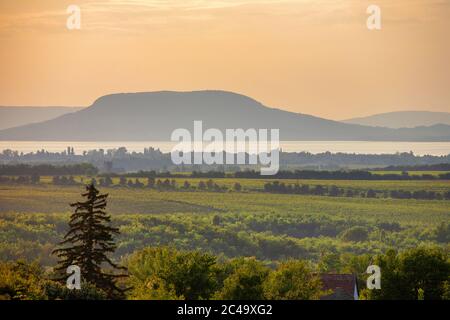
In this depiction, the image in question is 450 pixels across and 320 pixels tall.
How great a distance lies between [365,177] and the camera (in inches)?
5782

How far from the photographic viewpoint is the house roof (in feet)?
145

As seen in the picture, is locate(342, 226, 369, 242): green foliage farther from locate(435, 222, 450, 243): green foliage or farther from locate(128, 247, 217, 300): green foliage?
locate(128, 247, 217, 300): green foliage

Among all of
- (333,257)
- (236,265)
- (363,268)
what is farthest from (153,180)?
(236,265)

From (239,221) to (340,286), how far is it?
72241mm

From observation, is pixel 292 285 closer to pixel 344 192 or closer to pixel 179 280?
pixel 179 280

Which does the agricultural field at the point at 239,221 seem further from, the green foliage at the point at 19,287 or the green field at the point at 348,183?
the green foliage at the point at 19,287

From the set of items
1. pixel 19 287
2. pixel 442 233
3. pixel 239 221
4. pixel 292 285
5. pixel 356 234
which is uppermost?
pixel 19 287

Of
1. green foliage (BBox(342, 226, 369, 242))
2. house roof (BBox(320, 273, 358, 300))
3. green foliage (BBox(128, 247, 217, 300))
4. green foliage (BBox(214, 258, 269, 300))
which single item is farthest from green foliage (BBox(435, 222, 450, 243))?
green foliage (BBox(214, 258, 269, 300))

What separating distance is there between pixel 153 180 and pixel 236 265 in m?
91.0

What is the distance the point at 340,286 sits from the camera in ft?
151

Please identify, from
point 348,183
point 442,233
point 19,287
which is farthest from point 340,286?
point 348,183

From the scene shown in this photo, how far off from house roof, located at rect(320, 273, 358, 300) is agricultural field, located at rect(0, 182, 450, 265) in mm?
39651
